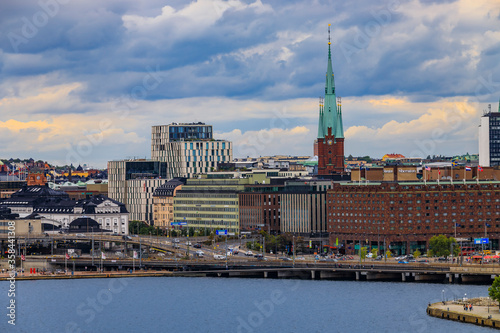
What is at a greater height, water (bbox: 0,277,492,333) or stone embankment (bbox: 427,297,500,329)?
stone embankment (bbox: 427,297,500,329)

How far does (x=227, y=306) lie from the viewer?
161 m

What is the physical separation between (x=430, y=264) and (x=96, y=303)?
152 ft

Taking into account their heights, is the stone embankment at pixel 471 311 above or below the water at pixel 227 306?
above

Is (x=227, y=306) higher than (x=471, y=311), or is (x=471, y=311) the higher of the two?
(x=471, y=311)

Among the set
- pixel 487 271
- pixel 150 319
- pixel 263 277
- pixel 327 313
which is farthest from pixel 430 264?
pixel 150 319

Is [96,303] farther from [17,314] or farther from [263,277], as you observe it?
[263,277]

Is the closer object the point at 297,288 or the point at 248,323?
the point at 248,323

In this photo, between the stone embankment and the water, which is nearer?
the stone embankment

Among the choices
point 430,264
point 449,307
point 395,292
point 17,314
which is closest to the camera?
point 449,307

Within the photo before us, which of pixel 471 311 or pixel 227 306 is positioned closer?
pixel 471 311

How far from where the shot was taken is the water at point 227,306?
146875mm

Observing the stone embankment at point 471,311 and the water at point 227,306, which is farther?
the water at point 227,306

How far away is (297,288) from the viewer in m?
178

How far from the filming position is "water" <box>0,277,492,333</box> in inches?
5782
